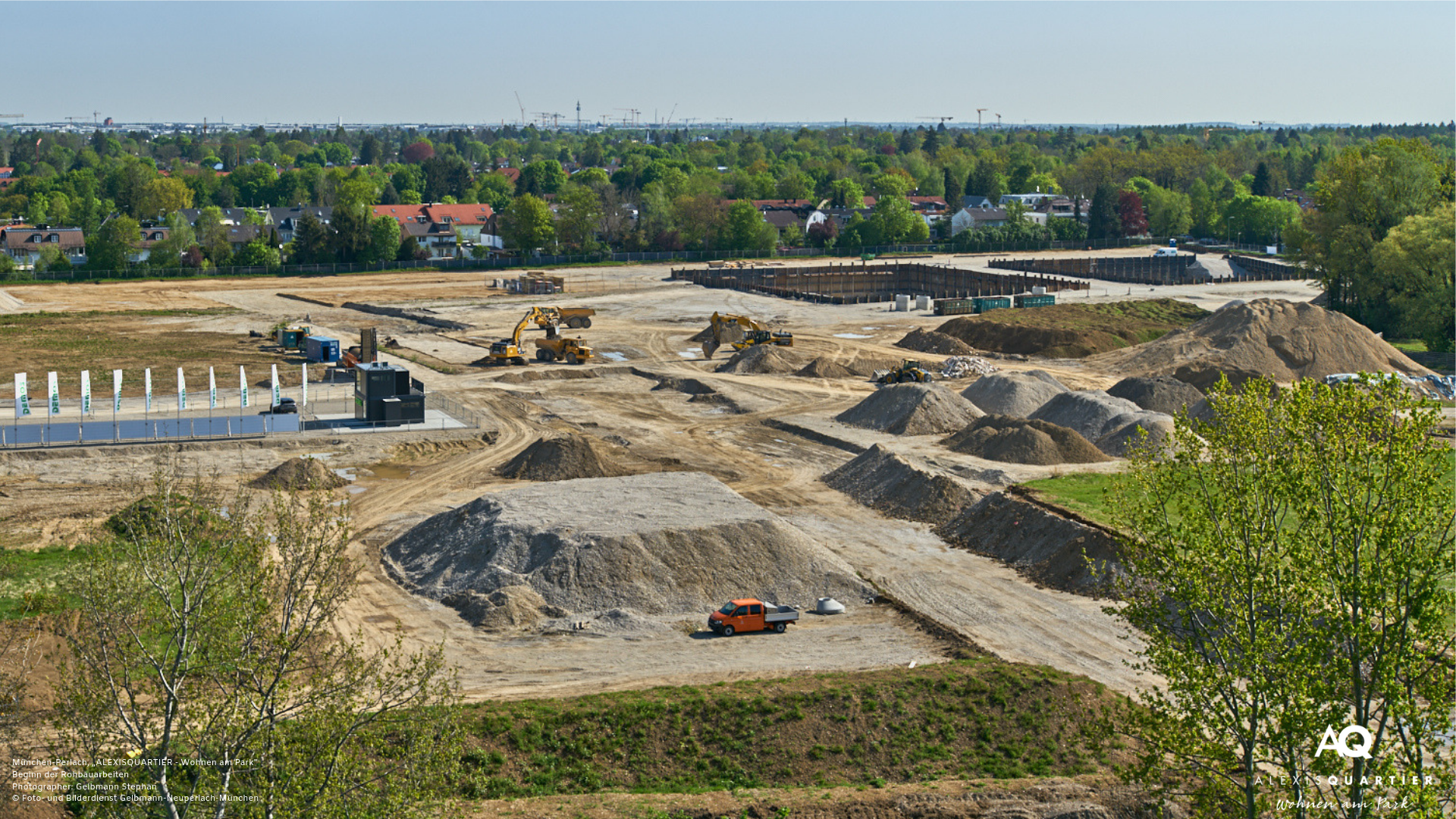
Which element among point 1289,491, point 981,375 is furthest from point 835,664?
point 981,375

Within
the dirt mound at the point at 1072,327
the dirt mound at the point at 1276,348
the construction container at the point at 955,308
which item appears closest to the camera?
the dirt mound at the point at 1276,348

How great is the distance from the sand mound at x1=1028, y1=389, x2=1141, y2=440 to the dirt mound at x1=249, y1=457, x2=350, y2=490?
30330 millimetres

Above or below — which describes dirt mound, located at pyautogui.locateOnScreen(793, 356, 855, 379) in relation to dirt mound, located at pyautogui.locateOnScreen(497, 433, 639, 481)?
above

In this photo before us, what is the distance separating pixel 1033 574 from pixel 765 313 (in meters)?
69.6

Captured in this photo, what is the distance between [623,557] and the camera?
1492 inches

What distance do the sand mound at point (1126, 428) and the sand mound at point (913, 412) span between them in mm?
6510

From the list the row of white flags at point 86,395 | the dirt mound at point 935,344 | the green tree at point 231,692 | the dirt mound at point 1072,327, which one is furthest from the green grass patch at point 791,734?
the dirt mound at point 1072,327

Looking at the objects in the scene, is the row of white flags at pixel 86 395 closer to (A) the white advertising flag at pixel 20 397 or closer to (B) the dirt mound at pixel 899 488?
(A) the white advertising flag at pixel 20 397

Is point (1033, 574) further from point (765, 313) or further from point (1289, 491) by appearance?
point (765, 313)

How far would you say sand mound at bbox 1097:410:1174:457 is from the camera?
55.5 meters

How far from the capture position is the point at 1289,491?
1853 cm

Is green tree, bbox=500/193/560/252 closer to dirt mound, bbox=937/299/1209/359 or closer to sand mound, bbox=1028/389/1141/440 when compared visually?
dirt mound, bbox=937/299/1209/359

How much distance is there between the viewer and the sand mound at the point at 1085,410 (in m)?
59.0

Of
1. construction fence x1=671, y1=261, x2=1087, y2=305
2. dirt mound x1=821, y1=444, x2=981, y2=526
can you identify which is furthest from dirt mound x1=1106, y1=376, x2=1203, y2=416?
construction fence x1=671, y1=261, x2=1087, y2=305
